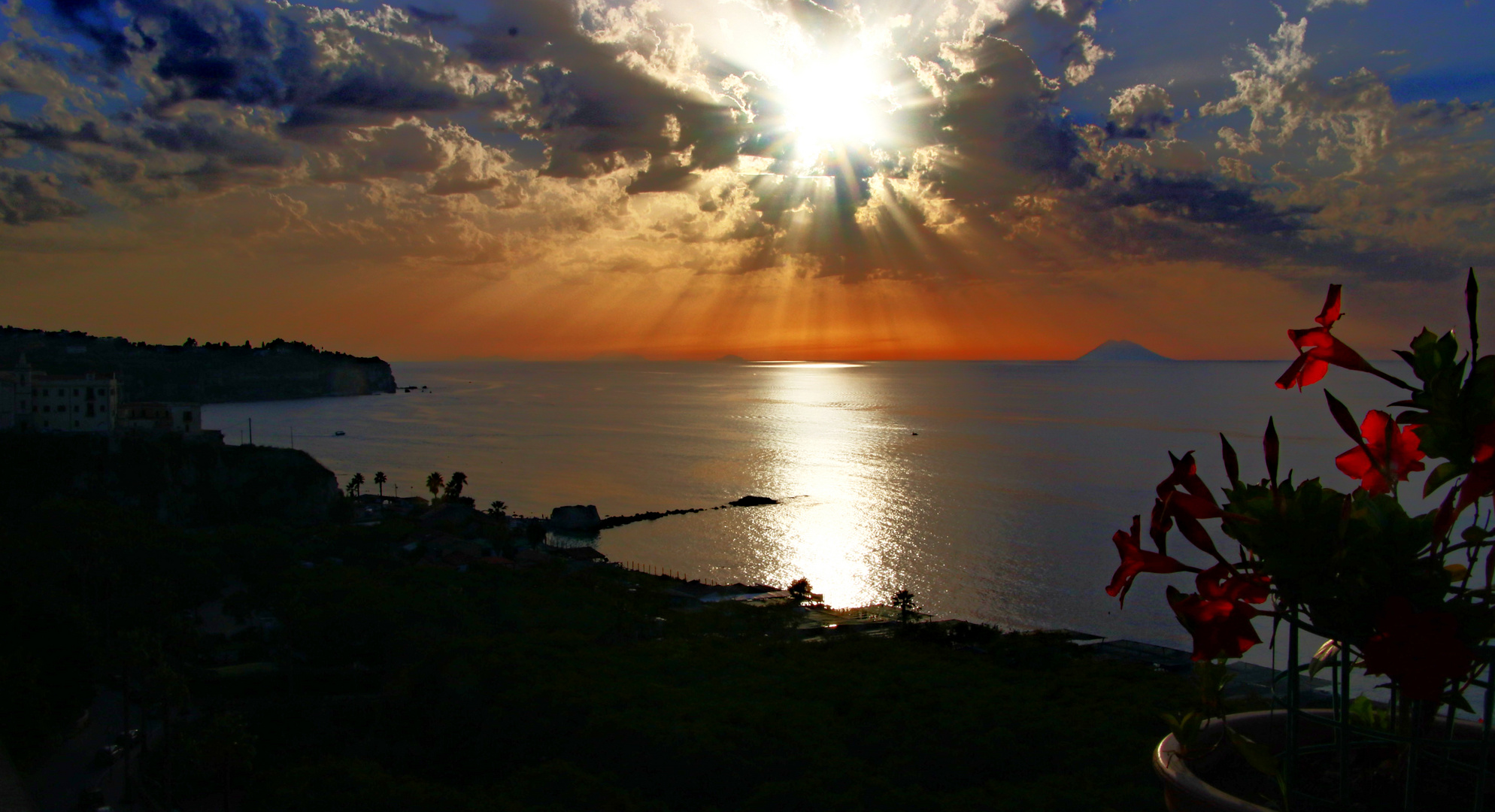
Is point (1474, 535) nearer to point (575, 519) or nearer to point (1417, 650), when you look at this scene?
point (1417, 650)

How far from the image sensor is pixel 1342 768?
2547 mm

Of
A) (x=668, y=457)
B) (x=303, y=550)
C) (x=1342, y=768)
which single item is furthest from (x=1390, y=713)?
(x=668, y=457)

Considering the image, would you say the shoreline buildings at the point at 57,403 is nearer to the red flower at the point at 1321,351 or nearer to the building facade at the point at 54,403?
the building facade at the point at 54,403

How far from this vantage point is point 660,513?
6844cm

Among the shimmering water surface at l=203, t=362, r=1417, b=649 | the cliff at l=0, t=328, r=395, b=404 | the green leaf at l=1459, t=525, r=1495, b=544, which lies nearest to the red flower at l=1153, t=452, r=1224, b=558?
the green leaf at l=1459, t=525, r=1495, b=544

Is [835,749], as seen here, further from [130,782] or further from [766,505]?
[766,505]

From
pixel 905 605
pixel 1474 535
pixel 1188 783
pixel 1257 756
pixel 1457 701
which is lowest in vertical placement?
pixel 905 605

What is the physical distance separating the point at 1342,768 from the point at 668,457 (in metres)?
97.0

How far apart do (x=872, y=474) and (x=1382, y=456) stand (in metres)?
83.6

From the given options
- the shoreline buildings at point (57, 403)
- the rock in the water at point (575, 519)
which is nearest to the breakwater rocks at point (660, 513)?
the rock in the water at point (575, 519)

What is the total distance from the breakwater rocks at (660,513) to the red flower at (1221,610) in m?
64.3

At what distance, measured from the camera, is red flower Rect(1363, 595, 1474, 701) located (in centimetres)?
200

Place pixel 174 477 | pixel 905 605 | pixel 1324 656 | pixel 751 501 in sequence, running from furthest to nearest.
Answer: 1. pixel 751 501
2. pixel 174 477
3. pixel 905 605
4. pixel 1324 656

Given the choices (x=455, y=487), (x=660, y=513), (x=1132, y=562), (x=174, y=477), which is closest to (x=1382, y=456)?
(x=1132, y=562)
